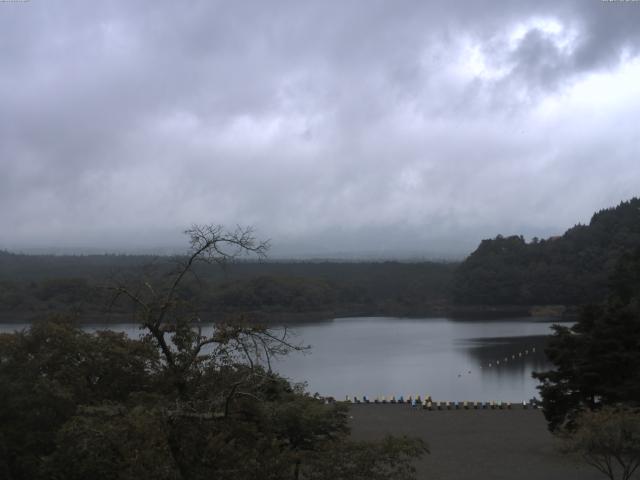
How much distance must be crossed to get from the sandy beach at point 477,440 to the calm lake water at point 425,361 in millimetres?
2864

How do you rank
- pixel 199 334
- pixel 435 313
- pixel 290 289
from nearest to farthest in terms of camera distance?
pixel 199 334 < pixel 290 289 < pixel 435 313

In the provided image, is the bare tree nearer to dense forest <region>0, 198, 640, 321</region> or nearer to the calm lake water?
the calm lake water

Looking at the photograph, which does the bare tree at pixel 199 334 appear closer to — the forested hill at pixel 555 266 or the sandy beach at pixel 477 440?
the sandy beach at pixel 477 440

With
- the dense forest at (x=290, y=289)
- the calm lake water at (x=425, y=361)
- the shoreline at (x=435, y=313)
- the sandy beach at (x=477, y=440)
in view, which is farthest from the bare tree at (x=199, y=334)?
the shoreline at (x=435, y=313)

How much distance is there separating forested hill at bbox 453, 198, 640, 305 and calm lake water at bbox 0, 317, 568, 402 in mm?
13138

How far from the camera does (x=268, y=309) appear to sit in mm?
64188

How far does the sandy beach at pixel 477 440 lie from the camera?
13.2m

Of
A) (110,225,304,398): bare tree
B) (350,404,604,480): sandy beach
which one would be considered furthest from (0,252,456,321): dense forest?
(110,225,304,398): bare tree

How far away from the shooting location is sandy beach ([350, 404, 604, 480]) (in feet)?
43.4

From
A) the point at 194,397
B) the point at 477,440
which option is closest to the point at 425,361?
the point at 477,440

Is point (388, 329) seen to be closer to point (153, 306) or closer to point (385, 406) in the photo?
point (385, 406)

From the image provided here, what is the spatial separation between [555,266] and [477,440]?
5809 cm

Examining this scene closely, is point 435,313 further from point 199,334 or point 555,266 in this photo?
point 199,334

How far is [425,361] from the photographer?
3597cm
